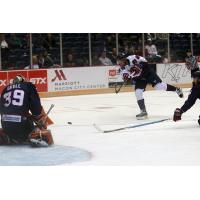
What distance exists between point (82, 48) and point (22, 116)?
5408 millimetres

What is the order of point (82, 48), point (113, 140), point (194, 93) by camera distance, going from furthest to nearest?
point (82, 48)
point (194, 93)
point (113, 140)

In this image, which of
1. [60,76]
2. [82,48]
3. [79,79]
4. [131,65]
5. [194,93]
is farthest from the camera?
[79,79]

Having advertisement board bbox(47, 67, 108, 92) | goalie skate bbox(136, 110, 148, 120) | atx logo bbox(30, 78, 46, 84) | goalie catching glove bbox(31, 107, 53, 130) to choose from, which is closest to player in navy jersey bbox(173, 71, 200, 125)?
goalie skate bbox(136, 110, 148, 120)

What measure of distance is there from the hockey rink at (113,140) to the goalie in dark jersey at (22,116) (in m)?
0.17

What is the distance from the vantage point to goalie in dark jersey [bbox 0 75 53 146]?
6496 millimetres

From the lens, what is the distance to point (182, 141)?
6711mm

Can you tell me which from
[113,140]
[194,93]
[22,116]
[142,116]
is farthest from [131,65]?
[22,116]

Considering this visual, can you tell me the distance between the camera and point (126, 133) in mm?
7367

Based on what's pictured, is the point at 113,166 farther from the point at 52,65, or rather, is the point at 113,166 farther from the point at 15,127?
the point at 52,65

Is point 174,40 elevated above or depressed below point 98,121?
above

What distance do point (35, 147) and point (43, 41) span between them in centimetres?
333

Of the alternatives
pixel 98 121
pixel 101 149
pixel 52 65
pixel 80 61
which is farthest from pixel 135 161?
pixel 80 61

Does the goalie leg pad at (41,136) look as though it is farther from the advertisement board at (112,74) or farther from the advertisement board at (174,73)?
the advertisement board at (174,73)

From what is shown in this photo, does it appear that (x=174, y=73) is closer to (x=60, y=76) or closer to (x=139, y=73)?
(x=60, y=76)
